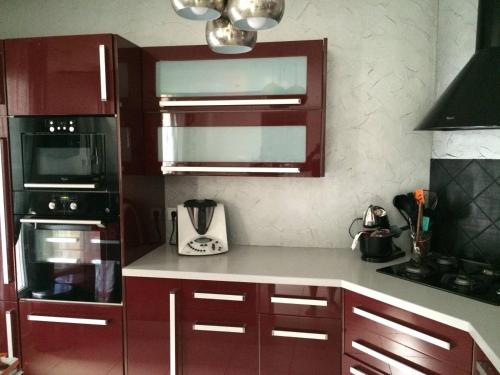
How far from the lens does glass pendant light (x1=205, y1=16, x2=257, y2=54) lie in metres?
0.99

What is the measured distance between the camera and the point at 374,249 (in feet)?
6.42

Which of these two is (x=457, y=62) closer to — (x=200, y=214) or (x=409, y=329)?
(x=409, y=329)

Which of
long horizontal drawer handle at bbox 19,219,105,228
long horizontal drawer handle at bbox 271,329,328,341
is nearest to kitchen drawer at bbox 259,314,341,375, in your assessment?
long horizontal drawer handle at bbox 271,329,328,341

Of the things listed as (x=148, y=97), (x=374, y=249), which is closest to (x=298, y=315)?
(x=374, y=249)

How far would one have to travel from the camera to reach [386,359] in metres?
1.53

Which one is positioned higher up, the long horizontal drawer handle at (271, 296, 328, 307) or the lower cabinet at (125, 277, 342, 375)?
the long horizontal drawer handle at (271, 296, 328, 307)

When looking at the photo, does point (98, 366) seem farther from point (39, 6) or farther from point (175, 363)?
point (39, 6)

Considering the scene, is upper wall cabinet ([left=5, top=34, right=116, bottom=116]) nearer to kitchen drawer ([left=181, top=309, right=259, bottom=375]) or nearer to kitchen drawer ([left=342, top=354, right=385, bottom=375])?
kitchen drawer ([left=181, top=309, right=259, bottom=375])

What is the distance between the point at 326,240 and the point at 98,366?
4.73 ft

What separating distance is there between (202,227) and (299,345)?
836 mm

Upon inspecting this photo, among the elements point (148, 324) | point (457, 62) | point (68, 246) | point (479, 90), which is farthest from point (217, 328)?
point (457, 62)

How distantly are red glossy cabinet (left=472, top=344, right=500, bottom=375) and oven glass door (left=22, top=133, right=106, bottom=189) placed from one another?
1735 millimetres

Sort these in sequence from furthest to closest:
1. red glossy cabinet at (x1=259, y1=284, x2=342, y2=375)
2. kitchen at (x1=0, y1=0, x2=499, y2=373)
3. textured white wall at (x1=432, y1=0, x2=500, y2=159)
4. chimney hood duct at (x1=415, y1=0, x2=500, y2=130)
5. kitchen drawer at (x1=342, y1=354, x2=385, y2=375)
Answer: kitchen at (x1=0, y1=0, x2=499, y2=373), textured white wall at (x1=432, y1=0, x2=500, y2=159), red glossy cabinet at (x1=259, y1=284, x2=342, y2=375), kitchen drawer at (x1=342, y1=354, x2=385, y2=375), chimney hood duct at (x1=415, y1=0, x2=500, y2=130)

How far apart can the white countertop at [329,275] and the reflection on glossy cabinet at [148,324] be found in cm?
6
